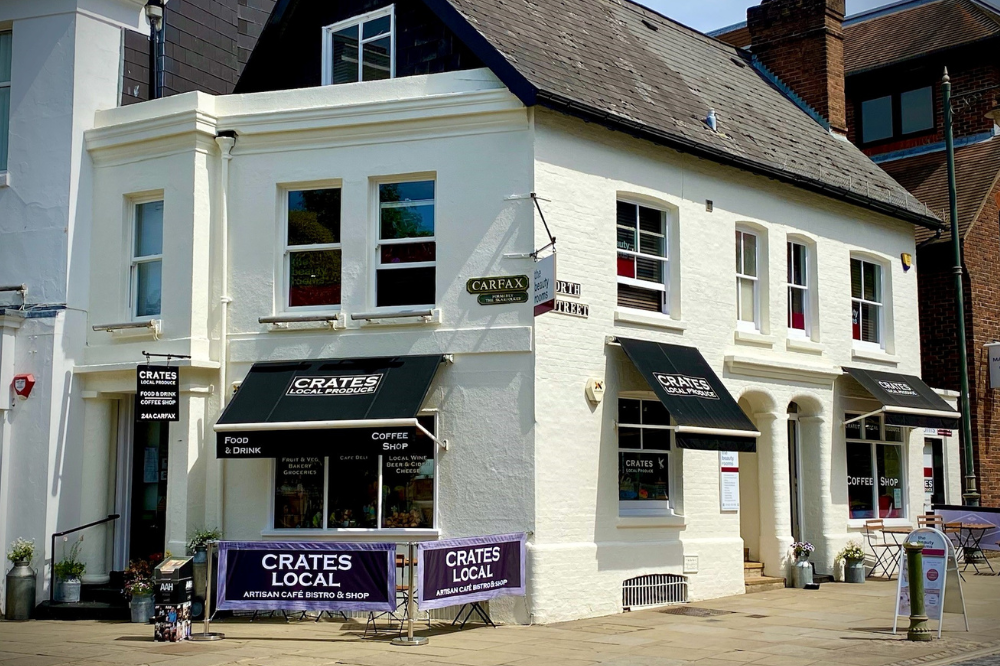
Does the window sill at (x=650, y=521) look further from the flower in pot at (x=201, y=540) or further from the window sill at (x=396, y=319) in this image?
the flower in pot at (x=201, y=540)

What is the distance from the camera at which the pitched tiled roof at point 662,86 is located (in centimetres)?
1548

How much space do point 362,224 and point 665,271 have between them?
4541 mm

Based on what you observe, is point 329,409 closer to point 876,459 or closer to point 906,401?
point 906,401

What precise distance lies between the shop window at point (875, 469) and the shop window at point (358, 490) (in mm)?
8475

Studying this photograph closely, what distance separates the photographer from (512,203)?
49.1 feet

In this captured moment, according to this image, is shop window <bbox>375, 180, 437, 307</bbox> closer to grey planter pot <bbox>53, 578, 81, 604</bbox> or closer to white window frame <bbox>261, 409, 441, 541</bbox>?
white window frame <bbox>261, 409, 441, 541</bbox>

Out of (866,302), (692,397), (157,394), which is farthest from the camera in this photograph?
(866,302)

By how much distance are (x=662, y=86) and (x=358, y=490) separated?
8.03 m

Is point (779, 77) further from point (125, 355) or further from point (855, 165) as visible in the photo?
A: point (125, 355)

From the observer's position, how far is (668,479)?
1652 centimetres

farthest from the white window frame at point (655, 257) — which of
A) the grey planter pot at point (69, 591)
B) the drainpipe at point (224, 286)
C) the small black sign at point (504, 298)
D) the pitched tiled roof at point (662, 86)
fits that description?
the grey planter pot at point (69, 591)

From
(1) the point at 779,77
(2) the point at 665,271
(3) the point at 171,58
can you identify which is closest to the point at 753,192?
(2) the point at 665,271

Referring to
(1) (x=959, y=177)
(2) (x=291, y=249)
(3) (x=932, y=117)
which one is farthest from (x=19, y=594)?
(3) (x=932, y=117)

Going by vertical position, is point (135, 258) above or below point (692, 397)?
above
